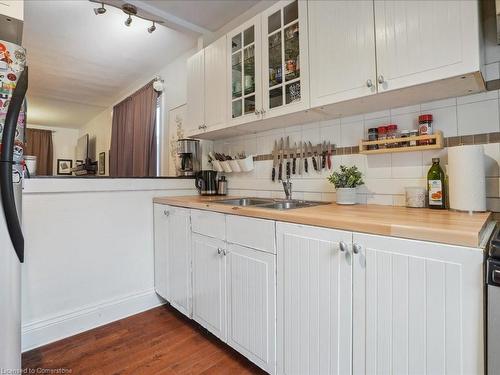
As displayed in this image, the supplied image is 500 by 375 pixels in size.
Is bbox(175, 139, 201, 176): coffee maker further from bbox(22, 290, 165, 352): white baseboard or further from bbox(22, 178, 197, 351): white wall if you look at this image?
bbox(22, 290, 165, 352): white baseboard

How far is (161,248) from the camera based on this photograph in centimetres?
211

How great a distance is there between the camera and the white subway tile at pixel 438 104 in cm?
127

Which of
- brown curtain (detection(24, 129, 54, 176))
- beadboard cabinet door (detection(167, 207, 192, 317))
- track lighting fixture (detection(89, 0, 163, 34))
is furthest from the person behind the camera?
brown curtain (detection(24, 129, 54, 176))

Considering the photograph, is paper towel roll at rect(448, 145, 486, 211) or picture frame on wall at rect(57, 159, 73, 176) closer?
paper towel roll at rect(448, 145, 486, 211)

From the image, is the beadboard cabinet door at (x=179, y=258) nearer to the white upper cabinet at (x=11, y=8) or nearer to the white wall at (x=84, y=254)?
the white wall at (x=84, y=254)

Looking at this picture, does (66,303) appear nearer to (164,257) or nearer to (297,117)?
(164,257)

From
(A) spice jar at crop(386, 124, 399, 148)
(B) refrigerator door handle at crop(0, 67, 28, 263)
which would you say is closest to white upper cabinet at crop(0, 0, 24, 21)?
(B) refrigerator door handle at crop(0, 67, 28, 263)

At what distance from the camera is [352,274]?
977 mm

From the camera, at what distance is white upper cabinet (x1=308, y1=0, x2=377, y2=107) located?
4.03 feet

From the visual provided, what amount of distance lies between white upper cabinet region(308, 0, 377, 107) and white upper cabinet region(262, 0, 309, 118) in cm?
6

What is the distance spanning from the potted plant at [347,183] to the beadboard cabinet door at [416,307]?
57cm

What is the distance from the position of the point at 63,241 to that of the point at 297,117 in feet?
5.79

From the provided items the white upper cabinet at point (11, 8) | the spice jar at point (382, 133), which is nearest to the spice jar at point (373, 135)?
the spice jar at point (382, 133)

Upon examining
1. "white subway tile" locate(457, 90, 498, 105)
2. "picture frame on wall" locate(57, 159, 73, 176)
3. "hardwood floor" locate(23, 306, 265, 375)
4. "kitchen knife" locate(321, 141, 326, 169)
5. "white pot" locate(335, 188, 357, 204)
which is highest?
"picture frame on wall" locate(57, 159, 73, 176)
